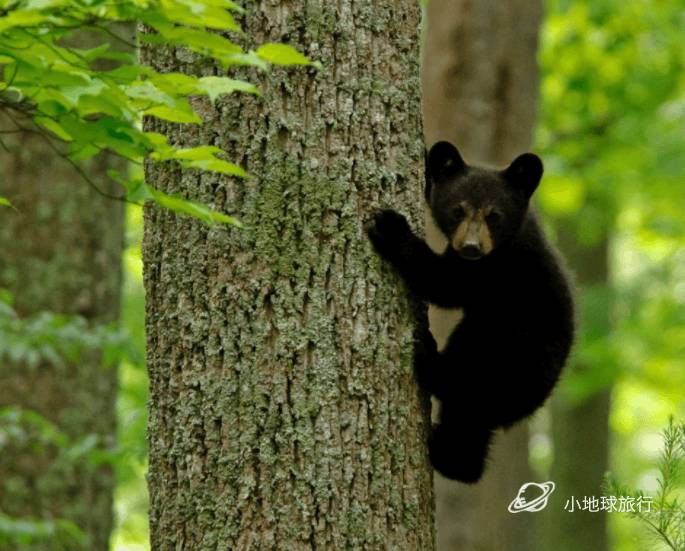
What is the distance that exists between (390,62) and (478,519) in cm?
595

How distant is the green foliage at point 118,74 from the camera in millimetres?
2396

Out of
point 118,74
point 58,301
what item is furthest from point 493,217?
point 58,301

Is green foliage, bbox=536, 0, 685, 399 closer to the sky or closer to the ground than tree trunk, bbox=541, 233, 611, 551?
closer to the sky

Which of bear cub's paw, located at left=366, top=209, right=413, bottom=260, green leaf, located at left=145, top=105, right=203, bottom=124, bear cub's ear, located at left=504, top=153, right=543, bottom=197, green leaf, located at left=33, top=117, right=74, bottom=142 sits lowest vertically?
bear cub's paw, located at left=366, top=209, right=413, bottom=260

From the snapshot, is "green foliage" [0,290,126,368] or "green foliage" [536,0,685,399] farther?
"green foliage" [536,0,685,399]

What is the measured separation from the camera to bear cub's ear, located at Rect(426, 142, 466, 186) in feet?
16.4

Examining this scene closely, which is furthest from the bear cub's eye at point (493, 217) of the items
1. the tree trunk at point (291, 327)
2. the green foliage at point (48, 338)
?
→ the green foliage at point (48, 338)

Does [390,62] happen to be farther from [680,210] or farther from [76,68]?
[680,210]

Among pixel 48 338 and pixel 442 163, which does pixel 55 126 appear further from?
pixel 48 338

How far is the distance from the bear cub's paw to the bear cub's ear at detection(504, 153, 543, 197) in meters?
1.86

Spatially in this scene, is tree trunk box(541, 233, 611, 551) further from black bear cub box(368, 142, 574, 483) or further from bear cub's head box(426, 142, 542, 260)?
black bear cub box(368, 142, 574, 483)

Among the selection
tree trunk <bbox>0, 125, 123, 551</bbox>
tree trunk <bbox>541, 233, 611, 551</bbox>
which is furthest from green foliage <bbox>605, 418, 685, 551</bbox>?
tree trunk <bbox>541, 233, 611, 551</bbox>

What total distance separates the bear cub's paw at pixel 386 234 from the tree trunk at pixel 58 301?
13.3ft

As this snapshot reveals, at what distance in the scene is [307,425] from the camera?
3.24m
